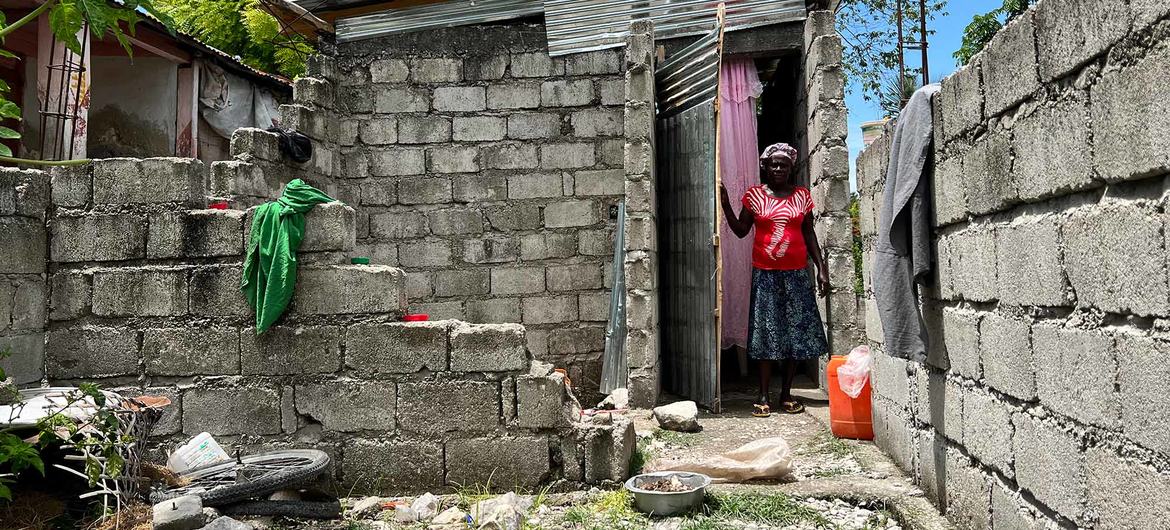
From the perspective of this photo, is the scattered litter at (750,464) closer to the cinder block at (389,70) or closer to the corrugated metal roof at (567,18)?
the corrugated metal roof at (567,18)

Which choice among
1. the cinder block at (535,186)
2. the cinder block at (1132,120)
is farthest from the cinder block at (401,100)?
the cinder block at (1132,120)

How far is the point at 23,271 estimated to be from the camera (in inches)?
182

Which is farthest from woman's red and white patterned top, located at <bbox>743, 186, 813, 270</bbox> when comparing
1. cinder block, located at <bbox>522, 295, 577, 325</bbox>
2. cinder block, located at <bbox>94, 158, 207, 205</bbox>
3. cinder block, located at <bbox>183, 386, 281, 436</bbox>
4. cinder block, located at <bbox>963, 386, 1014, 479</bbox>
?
cinder block, located at <bbox>94, 158, 207, 205</bbox>

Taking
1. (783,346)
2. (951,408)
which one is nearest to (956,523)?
(951,408)

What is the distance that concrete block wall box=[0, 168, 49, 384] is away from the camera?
4512mm

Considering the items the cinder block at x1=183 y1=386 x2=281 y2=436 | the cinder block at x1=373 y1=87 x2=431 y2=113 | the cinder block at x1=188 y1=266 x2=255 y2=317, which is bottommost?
the cinder block at x1=183 y1=386 x2=281 y2=436

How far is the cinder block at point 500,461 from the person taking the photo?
4.68 meters

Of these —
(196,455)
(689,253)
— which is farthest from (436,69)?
(196,455)

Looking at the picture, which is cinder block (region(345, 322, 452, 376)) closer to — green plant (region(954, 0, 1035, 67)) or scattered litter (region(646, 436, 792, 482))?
scattered litter (region(646, 436, 792, 482))

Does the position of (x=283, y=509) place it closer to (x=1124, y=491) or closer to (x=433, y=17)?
(x=1124, y=491)

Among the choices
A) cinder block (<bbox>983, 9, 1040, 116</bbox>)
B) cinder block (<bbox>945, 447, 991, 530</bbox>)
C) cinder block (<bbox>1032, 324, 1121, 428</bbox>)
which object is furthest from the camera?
cinder block (<bbox>945, 447, 991, 530</bbox>)

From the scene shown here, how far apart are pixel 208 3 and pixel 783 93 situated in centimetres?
1392

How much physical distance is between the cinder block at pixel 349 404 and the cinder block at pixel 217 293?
2.06 ft

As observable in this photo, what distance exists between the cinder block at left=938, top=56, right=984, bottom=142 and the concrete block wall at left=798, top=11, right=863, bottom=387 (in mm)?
2967
